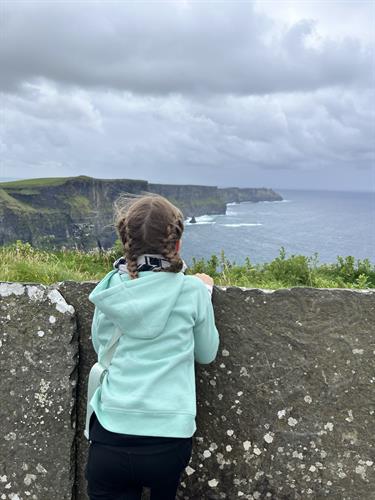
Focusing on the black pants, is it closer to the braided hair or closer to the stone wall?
the stone wall

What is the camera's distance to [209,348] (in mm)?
3371

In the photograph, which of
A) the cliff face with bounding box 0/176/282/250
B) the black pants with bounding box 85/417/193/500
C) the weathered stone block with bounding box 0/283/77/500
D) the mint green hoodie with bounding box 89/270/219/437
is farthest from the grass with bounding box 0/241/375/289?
the cliff face with bounding box 0/176/282/250

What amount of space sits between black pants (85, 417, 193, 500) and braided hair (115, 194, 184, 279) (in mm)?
936

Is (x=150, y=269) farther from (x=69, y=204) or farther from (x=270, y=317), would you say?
(x=69, y=204)

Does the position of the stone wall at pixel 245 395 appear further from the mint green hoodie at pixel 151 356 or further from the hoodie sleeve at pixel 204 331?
the mint green hoodie at pixel 151 356

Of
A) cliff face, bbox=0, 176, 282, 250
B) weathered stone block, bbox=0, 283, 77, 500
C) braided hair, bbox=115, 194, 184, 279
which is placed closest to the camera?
braided hair, bbox=115, 194, 184, 279

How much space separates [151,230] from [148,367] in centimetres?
78

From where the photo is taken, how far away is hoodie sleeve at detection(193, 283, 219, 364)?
10.7 ft

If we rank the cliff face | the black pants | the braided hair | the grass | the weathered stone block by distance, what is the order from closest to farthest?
the black pants < the braided hair < the weathered stone block < the grass < the cliff face

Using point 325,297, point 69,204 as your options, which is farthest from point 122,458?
point 69,204

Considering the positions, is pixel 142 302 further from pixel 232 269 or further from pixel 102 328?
pixel 232 269

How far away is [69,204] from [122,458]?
516 feet

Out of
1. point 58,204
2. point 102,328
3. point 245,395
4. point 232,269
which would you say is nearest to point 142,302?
point 102,328

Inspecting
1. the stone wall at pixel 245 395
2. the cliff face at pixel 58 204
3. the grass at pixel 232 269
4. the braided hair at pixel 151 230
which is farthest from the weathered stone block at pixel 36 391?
the cliff face at pixel 58 204
